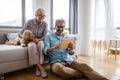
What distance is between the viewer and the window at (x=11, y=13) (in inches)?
132

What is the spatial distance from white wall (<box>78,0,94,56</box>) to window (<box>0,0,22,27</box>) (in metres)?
1.59

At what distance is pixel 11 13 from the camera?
11.6ft

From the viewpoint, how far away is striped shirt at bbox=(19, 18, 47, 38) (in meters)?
2.66

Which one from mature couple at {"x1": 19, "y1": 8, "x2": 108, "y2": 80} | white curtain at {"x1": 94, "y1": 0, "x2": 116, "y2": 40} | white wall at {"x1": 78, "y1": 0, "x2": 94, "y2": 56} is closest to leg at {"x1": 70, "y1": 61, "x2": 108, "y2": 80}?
mature couple at {"x1": 19, "y1": 8, "x2": 108, "y2": 80}

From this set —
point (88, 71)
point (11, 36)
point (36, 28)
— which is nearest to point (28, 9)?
point (11, 36)

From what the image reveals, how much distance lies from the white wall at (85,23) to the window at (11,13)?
159 cm

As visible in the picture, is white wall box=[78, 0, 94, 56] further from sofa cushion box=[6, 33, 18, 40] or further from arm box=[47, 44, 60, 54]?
arm box=[47, 44, 60, 54]

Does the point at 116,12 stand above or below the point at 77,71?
above

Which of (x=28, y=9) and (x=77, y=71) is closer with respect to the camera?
(x=77, y=71)

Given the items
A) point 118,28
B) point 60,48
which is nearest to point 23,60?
point 60,48

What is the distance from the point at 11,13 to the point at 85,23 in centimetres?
189

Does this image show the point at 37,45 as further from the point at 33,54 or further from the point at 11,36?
the point at 11,36

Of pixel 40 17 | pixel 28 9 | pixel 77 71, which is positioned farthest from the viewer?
pixel 28 9

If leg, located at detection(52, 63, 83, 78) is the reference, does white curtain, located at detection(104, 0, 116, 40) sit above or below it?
above
